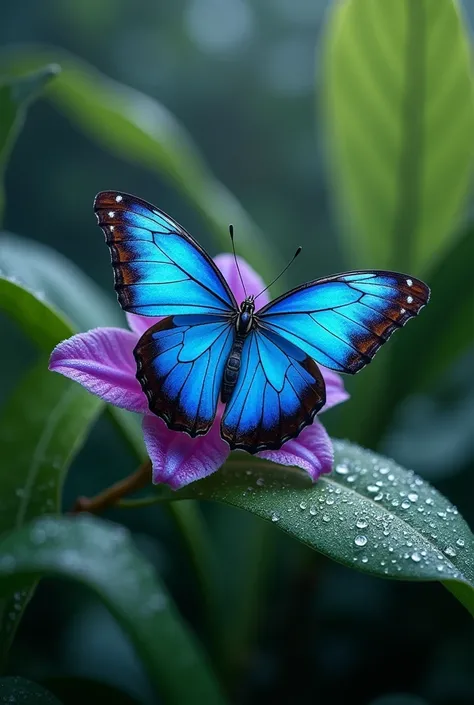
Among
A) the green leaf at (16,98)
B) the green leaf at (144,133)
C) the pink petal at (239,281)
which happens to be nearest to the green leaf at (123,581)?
the pink petal at (239,281)

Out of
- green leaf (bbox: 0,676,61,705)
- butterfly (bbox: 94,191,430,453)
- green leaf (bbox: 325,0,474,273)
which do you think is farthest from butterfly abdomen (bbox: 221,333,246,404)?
green leaf (bbox: 325,0,474,273)

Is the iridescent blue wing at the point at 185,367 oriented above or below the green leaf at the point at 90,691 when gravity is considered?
above

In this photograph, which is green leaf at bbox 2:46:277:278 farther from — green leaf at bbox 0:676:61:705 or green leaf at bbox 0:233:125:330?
green leaf at bbox 0:676:61:705

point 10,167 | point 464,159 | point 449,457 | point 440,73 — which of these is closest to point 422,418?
point 449,457

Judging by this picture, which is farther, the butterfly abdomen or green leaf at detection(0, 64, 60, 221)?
green leaf at detection(0, 64, 60, 221)

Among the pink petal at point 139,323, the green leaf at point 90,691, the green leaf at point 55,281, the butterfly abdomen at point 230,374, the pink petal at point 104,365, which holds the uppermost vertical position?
the butterfly abdomen at point 230,374

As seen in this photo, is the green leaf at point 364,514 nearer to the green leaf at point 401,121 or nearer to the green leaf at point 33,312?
the green leaf at point 33,312

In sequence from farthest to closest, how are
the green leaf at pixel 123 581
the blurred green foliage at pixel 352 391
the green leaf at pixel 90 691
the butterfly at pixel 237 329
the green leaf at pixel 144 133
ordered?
1. the green leaf at pixel 144 133
2. the blurred green foliage at pixel 352 391
3. the green leaf at pixel 90 691
4. the butterfly at pixel 237 329
5. the green leaf at pixel 123 581

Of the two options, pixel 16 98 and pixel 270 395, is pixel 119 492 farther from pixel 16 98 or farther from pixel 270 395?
pixel 16 98
